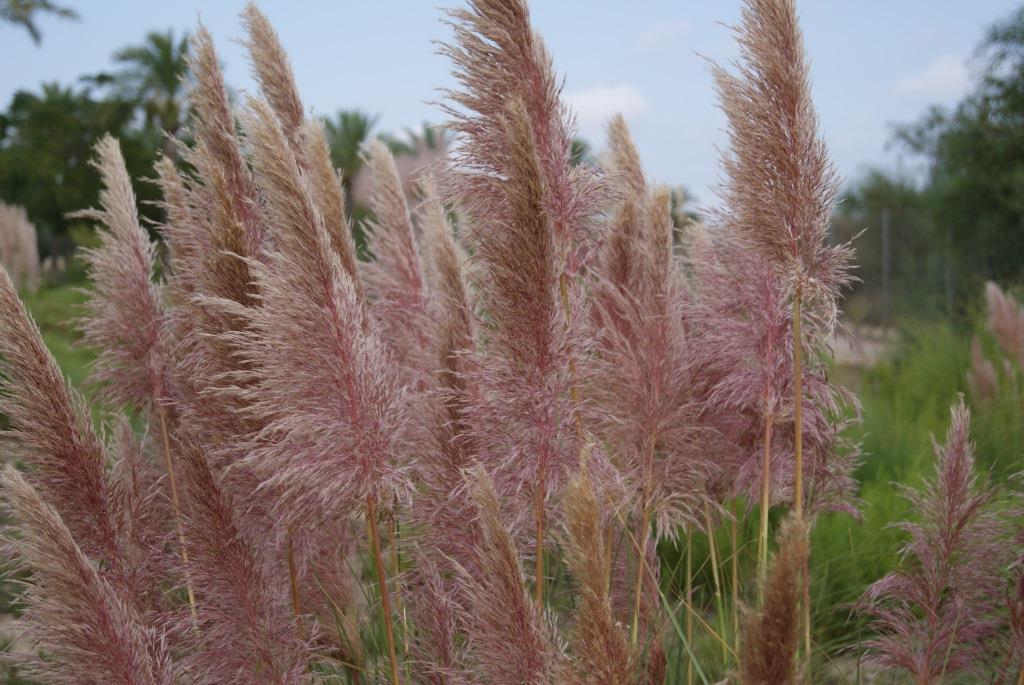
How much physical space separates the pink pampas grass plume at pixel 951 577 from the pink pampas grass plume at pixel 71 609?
1628 mm

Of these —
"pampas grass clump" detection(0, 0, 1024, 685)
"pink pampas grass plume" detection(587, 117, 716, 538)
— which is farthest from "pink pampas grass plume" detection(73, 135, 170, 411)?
"pink pampas grass plume" detection(587, 117, 716, 538)

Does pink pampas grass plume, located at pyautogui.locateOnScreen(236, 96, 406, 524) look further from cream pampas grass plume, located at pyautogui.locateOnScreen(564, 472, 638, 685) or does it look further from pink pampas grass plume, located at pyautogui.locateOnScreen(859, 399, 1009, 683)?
pink pampas grass plume, located at pyautogui.locateOnScreen(859, 399, 1009, 683)

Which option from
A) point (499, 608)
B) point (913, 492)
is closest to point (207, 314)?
point (499, 608)

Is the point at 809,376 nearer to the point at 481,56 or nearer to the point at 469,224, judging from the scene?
the point at 469,224

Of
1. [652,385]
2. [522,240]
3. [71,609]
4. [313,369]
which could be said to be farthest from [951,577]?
[71,609]

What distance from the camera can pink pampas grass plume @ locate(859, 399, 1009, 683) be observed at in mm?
2115

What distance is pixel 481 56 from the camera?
202cm

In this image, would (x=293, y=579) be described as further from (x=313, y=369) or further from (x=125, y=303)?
(x=125, y=303)

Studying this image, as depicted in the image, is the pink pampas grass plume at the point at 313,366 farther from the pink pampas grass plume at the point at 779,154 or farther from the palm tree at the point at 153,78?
the palm tree at the point at 153,78

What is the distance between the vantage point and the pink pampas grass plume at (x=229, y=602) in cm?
208

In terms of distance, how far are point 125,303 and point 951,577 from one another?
7.55 ft

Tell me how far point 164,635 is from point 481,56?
4.68ft

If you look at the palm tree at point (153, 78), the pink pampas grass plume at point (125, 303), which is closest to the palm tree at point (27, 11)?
the palm tree at point (153, 78)

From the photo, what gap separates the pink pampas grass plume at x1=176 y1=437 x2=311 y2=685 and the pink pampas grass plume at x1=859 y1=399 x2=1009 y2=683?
53.9 inches
